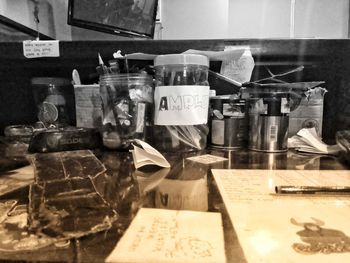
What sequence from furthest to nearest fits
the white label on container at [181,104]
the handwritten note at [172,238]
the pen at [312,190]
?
the white label on container at [181,104]
the pen at [312,190]
the handwritten note at [172,238]

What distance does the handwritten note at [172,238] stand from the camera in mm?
240

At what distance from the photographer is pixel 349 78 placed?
0.91m

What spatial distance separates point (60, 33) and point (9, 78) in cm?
43

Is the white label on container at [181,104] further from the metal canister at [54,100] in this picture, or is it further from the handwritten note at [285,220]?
the metal canister at [54,100]

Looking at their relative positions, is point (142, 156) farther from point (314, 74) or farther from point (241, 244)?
point (314, 74)

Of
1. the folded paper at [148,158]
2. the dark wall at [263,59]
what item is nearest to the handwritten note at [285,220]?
the folded paper at [148,158]

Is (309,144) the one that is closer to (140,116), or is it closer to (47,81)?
(140,116)

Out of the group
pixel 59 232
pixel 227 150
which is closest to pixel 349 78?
pixel 227 150

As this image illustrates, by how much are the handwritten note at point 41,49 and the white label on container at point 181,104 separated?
0.43 metres

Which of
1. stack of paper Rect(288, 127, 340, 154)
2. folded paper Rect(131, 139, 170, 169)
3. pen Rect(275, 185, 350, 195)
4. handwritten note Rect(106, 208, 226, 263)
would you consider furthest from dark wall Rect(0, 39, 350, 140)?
handwritten note Rect(106, 208, 226, 263)

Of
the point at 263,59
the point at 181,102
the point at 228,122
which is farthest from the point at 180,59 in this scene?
the point at 263,59

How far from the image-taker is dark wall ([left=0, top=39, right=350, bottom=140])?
897 millimetres

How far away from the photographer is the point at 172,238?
10.8 inches

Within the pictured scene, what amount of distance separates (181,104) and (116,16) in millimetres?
Answer: 527
